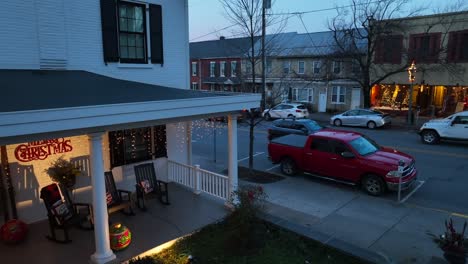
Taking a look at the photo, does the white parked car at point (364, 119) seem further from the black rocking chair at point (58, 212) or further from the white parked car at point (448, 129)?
the black rocking chair at point (58, 212)

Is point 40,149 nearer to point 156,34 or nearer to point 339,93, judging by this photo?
point 156,34

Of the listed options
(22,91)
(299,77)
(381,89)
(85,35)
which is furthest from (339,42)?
(22,91)

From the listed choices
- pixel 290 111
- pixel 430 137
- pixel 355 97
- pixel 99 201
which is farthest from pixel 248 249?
pixel 355 97

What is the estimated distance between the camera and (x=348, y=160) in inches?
419

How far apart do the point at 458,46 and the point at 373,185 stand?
808 inches

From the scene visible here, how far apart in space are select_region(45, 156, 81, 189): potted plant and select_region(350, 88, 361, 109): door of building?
26.7 metres

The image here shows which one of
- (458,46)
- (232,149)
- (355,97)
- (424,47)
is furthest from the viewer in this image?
(355,97)

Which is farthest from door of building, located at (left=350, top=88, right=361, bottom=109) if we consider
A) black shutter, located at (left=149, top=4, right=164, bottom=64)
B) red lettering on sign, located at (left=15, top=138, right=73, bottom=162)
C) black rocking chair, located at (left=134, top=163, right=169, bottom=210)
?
red lettering on sign, located at (left=15, top=138, right=73, bottom=162)

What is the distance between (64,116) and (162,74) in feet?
16.3

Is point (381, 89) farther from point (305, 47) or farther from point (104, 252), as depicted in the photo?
point (104, 252)

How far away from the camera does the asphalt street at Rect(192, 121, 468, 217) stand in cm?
1001

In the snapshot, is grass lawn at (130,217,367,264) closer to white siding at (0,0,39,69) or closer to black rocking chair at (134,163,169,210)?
black rocking chair at (134,163,169,210)

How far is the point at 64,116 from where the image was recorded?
16.1ft

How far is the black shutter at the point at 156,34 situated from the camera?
926 cm
